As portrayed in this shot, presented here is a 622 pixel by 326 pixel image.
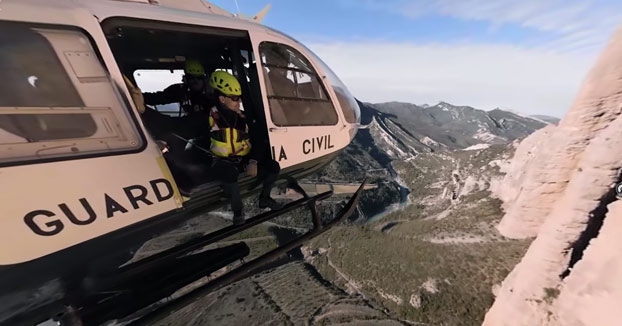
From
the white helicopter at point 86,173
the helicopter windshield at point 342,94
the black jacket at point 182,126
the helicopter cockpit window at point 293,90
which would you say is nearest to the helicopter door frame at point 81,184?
the white helicopter at point 86,173

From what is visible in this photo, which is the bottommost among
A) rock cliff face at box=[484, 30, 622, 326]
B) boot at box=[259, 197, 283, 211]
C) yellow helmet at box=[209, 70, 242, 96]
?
rock cliff face at box=[484, 30, 622, 326]

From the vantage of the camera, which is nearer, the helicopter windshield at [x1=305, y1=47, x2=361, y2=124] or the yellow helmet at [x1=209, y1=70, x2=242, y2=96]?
the yellow helmet at [x1=209, y1=70, x2=242, y2=96]

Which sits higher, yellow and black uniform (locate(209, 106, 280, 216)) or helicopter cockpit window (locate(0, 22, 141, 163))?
helicopter cockpit window (locate(0, 22, 141, 163))

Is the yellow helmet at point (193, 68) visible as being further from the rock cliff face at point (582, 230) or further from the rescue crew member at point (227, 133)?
the rock cliff face at point (582, 230)

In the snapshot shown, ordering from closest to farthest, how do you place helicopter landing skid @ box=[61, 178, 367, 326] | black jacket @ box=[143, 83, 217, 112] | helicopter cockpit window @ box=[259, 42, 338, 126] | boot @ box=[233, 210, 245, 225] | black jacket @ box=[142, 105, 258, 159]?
helicopter landing skid @ box=[61, 178, 367, 326], boot @ box=[233, 210, 245, 225], helicopter cockpit window @ box=[259, 42, 338, 126], black jacket @ box=[142, 105, 258, 159], black jacket @ box=[143, 83, 217, 112]

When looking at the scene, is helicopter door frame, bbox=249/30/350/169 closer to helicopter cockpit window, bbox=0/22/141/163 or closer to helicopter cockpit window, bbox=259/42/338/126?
helicopter cockpit window, bbox=259/42/338/126

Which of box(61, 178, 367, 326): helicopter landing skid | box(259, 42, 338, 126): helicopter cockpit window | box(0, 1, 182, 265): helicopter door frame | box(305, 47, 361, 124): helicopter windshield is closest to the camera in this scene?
box(0, 1, 182, 265): helicopter door frame

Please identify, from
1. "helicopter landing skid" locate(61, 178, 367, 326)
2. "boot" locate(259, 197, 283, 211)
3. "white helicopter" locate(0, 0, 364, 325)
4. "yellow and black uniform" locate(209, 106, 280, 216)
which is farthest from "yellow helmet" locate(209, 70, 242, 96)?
"helicopter landing skid" locate(61, 178, 367, 326)
